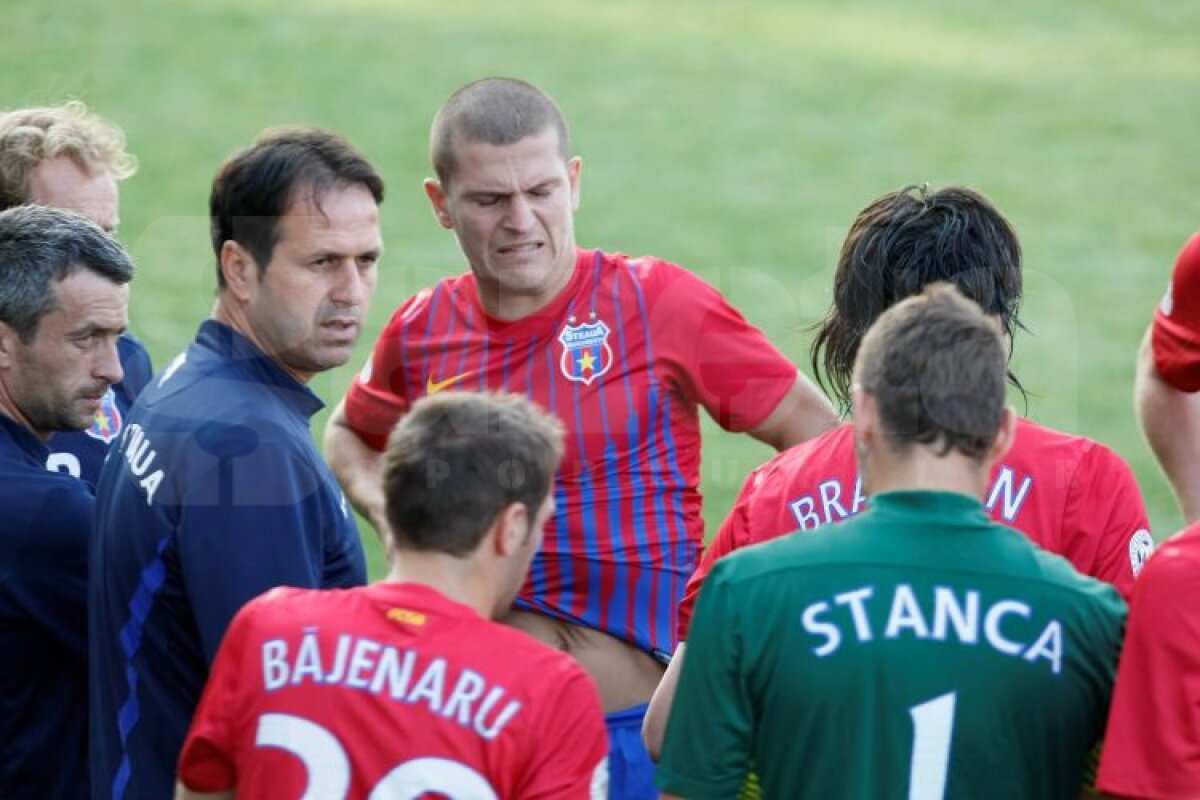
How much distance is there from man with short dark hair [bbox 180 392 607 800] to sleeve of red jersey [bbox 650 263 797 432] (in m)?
1.22

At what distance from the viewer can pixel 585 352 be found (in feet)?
13.2

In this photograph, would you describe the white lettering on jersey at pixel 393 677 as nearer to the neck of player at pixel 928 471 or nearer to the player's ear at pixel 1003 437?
the neck of player at pixel 928 471

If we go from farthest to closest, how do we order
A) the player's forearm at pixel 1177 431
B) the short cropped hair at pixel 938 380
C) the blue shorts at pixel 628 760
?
1. the player's forearm at pixel 1177 431
2. the blue shorts at pixel 628 760
3. the short cropped hair at pixel 938 380

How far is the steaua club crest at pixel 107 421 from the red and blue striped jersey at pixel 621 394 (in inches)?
30.4

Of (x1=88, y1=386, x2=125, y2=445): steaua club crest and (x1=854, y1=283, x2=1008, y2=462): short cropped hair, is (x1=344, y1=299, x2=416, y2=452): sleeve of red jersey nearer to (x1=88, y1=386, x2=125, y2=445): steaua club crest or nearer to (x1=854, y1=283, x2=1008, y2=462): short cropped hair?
(x1=88, y1=386, x2=125, y2=445): steaua club crest

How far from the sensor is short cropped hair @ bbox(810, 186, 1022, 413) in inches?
132

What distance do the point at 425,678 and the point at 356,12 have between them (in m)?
15.3

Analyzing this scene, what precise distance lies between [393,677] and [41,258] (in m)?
1.58

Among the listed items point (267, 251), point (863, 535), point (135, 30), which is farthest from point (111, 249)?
point (135, 30)

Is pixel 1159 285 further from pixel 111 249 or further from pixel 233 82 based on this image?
pixel 111 249

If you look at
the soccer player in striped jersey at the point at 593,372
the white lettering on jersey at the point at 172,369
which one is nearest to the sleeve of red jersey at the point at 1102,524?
the soccer player in striped jersey at the point at 593,372

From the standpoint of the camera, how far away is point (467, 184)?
13.5 feet

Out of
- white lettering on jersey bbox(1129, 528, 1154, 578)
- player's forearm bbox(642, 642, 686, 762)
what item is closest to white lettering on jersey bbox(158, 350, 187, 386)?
player's forearm bbox(642, 642, 686, 762)

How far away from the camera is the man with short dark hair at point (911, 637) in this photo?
2.64 metres
